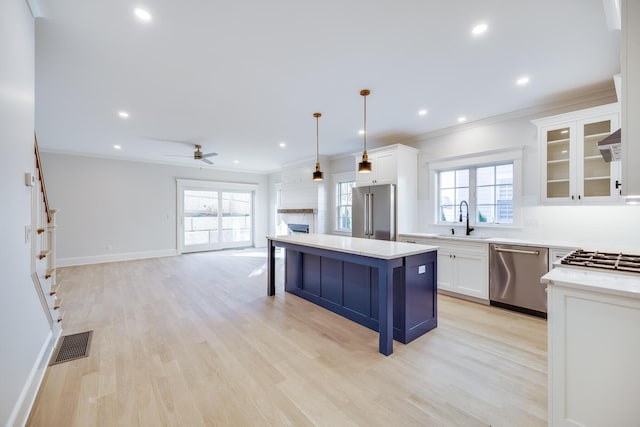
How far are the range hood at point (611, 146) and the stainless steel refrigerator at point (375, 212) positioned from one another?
2.71m

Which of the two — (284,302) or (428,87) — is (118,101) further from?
(428,87)

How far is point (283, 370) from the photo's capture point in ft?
7.13

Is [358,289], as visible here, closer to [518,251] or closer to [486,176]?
[518,251]

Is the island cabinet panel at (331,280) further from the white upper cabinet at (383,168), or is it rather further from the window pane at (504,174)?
the window pane at (504,174)

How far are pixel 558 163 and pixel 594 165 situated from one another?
1.05 feet

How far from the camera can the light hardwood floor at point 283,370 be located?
1699 mm

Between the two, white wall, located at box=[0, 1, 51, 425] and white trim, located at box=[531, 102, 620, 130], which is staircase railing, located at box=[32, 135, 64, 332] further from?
white trim, located at box=[531, 102, 620, 130]

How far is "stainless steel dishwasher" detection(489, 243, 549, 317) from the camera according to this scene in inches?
125

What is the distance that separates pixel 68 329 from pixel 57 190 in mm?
4844

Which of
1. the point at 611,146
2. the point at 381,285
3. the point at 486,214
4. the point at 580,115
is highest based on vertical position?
the point at 580,115

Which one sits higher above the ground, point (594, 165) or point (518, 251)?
point (594, 165)

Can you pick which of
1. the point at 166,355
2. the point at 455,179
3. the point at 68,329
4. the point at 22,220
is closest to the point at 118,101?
the point at 22,220

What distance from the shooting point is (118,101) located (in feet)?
11.6

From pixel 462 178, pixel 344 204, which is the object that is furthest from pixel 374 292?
pixel 344 204
